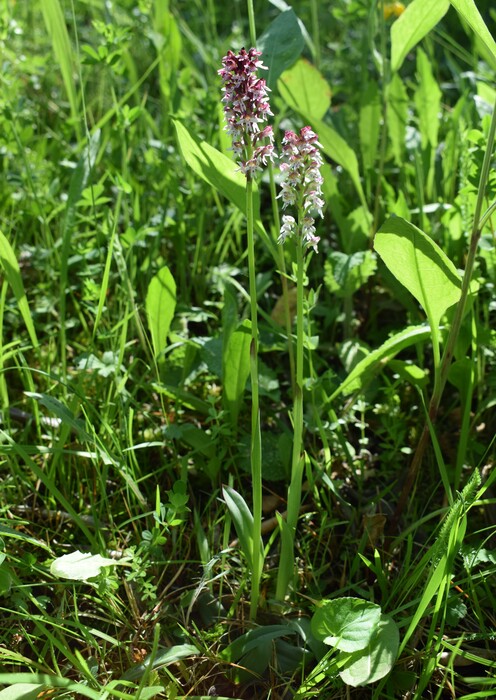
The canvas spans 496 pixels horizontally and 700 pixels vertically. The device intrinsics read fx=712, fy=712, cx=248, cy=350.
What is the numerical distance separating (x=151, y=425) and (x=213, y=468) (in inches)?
9.2

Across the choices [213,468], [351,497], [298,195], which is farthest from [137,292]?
[298,195]

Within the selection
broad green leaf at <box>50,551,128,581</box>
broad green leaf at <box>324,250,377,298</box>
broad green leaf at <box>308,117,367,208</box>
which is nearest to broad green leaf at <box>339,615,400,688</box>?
broad green leaf at <box>50,551,128,581</box>

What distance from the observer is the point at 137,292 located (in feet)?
6.98

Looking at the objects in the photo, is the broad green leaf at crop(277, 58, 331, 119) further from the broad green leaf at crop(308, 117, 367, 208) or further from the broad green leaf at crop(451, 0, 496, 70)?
the broad green leaf at crop(451, 0, 496, 70)

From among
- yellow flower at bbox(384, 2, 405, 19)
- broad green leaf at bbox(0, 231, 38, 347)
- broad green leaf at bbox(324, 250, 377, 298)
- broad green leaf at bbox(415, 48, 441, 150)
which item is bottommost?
broad green leaf at bbox(324, 250, 377, 298)

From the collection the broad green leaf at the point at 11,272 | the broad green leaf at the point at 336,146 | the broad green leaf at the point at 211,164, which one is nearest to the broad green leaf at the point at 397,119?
the broad green leaf at the point at 336,146

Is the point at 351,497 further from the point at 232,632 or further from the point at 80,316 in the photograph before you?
the point at 80,316

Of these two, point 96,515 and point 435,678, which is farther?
point 96,515

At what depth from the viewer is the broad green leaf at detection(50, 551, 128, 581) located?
1.26 metres

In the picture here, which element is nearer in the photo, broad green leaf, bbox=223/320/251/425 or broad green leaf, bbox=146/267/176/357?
broad green leaf, bbox=223/320/251/425

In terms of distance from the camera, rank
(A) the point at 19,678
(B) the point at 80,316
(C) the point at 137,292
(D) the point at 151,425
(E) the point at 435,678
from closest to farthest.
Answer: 1. (A) the point at 19,678
2. (E) the point at 435,678
3. (D) the point at 151,425
4. (B) the point at 80,316
5. (C) the point at 137,292

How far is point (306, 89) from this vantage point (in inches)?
80.5

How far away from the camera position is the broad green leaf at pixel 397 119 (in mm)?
2320

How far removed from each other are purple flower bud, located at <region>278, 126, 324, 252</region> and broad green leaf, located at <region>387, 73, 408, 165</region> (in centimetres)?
126
